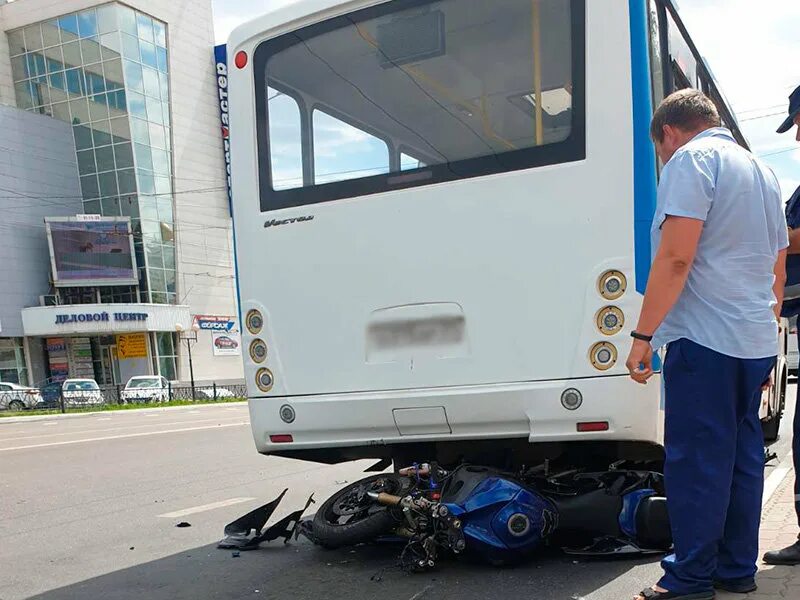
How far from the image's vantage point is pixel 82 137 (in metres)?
47.4

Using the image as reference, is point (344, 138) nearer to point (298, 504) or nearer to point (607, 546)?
point (607, 546)

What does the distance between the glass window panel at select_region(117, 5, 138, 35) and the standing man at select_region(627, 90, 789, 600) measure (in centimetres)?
4791

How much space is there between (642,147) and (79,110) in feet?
159

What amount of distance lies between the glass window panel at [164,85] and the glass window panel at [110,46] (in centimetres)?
308

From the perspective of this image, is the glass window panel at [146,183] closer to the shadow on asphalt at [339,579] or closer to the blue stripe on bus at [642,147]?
the shadow on asphalt at [339,579]

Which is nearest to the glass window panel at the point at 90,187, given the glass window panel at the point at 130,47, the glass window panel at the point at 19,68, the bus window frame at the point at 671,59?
the glass window panel at the point at 19,68

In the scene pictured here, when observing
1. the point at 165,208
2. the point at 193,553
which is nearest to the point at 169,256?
the point at 165,208

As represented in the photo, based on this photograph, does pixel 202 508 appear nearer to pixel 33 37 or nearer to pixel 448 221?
pixel 448 221

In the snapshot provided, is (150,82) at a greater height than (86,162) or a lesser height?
greater

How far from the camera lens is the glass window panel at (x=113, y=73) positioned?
45219 millimetres

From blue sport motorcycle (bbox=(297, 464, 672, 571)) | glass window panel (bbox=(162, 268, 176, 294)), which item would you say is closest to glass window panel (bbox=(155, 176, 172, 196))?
glass window panel (bbox=(162, 268, 176, 294))

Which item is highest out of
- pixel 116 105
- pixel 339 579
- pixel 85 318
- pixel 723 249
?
pixel 116 105

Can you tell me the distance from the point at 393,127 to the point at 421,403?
1526 mm

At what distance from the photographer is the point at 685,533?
309 cm
